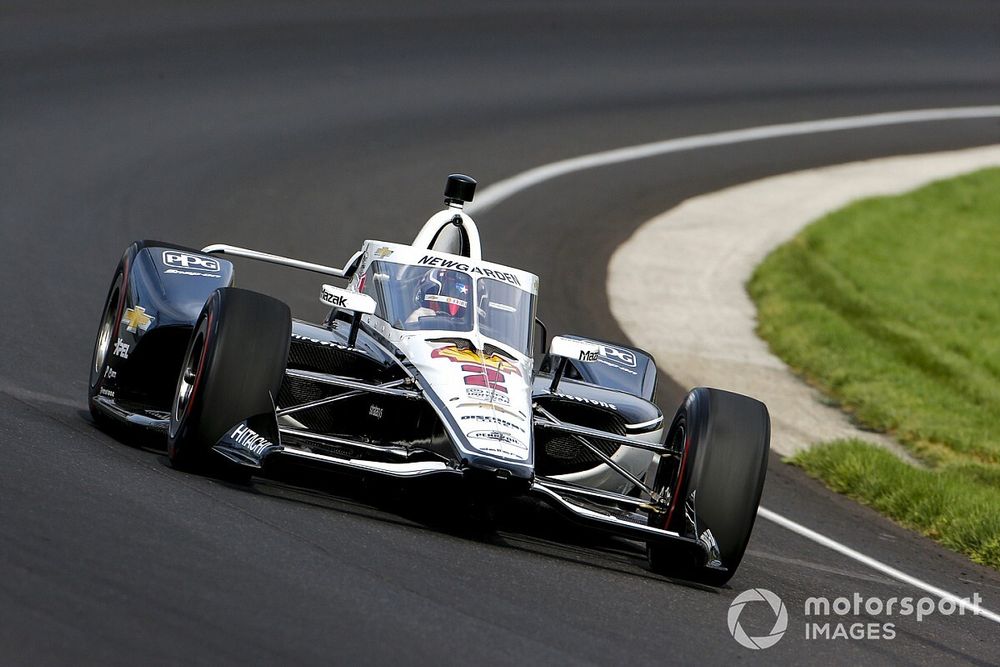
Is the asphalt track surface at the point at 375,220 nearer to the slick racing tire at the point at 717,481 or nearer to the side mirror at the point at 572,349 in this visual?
the slick racing tire at the point at 717,481

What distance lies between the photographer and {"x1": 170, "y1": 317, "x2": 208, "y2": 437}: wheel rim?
7414 millimetres

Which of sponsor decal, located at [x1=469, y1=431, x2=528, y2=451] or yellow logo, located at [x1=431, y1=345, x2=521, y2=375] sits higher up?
yellow logo, located at [x1=431, y1=345, x2=521, y2=375]

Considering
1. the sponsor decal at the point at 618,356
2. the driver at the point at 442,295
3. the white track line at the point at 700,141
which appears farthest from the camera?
the white track line at the point at 700,141

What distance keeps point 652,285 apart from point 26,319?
7.39 m

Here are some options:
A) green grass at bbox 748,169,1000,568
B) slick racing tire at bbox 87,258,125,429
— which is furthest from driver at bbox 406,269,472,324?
green grass at bbox 748,169,1000,568

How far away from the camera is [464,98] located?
23.2 metres

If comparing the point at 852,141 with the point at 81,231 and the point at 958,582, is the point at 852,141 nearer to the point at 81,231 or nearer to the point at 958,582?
the point at 81,231

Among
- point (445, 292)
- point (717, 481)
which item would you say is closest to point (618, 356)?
point (445, 292)

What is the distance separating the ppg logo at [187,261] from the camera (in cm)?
902

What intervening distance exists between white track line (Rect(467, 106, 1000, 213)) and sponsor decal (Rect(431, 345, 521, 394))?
10.6 m

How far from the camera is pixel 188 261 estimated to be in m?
9.11

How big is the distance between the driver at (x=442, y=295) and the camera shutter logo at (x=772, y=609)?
7.00 feet

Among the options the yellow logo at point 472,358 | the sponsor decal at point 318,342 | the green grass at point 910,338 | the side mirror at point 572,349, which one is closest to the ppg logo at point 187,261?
the sponsor decal at point 318,342

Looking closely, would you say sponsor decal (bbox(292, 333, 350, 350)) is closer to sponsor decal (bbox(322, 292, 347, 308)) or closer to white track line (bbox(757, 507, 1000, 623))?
sponsor decal (bbox(322, 292, 347, 308))
